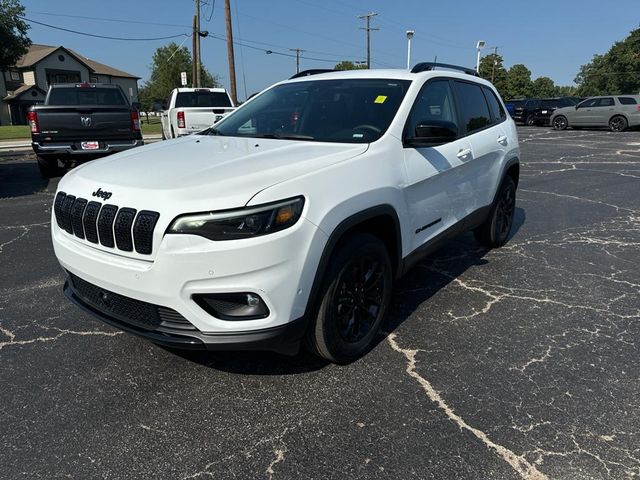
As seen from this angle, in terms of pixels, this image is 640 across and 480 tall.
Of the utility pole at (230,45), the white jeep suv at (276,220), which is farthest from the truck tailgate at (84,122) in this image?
the utility pole at (230,45)

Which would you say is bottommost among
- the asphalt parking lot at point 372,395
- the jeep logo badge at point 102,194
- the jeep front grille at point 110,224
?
the asphalt parking lot at point 372,395

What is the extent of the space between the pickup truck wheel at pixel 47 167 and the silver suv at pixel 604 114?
74.3 feet

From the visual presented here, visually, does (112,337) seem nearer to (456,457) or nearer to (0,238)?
(456,457)

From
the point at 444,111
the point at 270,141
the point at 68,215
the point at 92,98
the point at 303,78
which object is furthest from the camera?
the point at 92,98

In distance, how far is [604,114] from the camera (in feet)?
74.9

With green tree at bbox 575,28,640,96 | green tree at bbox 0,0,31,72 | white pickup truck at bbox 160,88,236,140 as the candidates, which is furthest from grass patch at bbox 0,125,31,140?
green tree at bbox 575,28,640,96

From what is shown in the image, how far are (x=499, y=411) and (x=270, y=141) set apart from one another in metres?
2.24

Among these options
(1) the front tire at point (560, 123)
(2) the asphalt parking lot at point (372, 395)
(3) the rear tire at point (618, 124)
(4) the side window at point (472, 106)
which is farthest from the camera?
(1) the front tire at point (560, 123)

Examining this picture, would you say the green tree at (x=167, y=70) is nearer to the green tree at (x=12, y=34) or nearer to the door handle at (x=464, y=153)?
the green tree at (x=12, y=34)

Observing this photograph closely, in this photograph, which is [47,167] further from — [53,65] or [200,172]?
[53,65]

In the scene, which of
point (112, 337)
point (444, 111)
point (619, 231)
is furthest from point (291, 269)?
point (619, 231)

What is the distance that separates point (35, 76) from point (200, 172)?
222 ft

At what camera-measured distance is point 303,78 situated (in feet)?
14.7

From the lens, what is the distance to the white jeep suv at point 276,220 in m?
2.38
